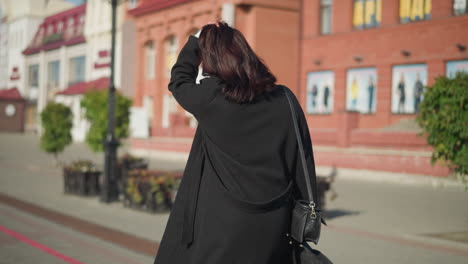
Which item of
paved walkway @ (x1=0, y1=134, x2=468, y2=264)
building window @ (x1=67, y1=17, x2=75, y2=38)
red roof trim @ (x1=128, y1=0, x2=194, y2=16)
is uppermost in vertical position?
building window @ (x1=67, y1=17, x2=75, y2=38)

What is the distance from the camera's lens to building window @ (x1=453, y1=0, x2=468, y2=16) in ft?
79.7

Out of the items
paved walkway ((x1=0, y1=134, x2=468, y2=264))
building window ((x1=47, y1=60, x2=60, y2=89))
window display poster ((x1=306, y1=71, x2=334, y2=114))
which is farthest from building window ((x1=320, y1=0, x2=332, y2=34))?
building window ((x1=47, y1=60, x2=60, y2=89))

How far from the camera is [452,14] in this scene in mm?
24641

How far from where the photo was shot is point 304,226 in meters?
2.76

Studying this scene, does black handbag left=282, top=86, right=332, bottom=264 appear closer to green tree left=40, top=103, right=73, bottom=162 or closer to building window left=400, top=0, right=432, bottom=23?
green tree left=40, top=103, right=73, bottom=162

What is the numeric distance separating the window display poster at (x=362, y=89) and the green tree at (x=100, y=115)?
40.2ft

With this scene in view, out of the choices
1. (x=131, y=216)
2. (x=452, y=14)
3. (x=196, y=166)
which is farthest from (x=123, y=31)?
(x=196, y=166)

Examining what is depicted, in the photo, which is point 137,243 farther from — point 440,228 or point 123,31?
point 123,31

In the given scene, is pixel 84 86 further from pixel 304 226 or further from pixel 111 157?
pixel 304 226

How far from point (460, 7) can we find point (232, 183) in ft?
79.3

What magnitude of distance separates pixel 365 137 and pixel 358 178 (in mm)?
1648

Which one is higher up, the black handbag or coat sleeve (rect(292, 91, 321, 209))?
coat sleeve (rect(292, 91, 321, 209))

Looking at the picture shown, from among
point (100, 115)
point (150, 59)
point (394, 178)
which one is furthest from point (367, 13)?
point (150, 59)

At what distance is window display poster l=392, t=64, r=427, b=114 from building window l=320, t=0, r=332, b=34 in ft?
15.9
